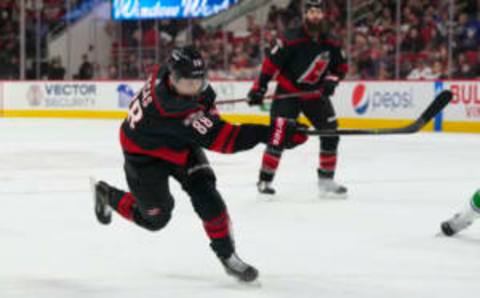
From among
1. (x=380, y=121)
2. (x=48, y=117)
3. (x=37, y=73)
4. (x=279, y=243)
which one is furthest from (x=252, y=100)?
(x=37, y=73)

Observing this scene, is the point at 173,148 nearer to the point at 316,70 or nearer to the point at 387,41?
the point at 316,70

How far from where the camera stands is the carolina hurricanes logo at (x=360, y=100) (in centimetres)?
1234

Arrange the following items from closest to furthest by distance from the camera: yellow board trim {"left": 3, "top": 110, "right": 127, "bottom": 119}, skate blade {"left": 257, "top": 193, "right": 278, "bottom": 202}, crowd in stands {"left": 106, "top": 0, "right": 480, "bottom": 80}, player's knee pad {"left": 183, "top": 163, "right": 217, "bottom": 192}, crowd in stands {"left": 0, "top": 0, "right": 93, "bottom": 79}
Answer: player's knee pad {"left": 183, "top": 163, "right": 217, "bottom": 192}, skate blade {"left": 257, "top": 193, "right": 278, "bottom": 202}, crowd in stands {"left": 106, "top": 0, "right": 480, "bottom": 80}, yellow board trim {"left": 3, "top": 110, "right": 127, "bottom": 119}, crowd in stands {"left": 0, "top": 0, "right": 93, "bottom": 79}

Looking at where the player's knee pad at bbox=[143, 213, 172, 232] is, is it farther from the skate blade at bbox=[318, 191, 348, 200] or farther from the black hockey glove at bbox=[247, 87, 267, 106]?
the skate blade at bbox=[318, 191, 348, 200]

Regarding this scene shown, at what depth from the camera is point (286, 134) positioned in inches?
125

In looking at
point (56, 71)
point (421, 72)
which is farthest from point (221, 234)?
point (56, 71)

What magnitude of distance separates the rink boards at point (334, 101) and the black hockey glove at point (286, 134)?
28.3ft

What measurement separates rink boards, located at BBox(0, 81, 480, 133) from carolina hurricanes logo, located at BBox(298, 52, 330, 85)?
582 cm

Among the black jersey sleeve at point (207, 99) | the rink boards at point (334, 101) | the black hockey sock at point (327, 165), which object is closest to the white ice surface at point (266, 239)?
the black hockey sock at point (327, 165)

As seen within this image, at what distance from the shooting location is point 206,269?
3.79 metres

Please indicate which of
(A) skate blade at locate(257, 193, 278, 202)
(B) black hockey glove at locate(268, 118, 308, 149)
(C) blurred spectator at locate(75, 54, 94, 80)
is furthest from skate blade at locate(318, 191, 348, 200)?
(C) blurred spectator at locate(75, 54, 94, 80)

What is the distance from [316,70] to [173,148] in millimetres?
2730

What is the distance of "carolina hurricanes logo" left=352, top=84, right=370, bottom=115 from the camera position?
40.5ft

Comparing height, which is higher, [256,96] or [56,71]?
[256,96]
